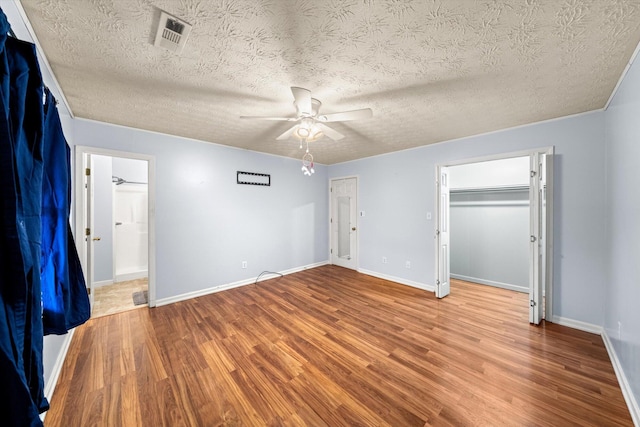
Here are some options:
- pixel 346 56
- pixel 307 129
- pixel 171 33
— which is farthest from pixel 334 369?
pixel 171 33

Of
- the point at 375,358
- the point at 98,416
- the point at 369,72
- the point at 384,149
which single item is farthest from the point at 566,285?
the point at 98,416

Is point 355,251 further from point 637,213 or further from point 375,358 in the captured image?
point 637,213

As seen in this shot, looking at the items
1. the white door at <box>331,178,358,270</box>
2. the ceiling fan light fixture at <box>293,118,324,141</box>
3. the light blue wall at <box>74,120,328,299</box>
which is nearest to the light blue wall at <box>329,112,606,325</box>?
the white door at <box>331,178,358,270</box>

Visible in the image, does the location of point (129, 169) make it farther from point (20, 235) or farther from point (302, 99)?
point (20, 235)

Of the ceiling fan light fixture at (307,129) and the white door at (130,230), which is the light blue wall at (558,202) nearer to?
the ceiling fan light fixture at (307,129)

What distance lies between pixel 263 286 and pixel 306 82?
10.7ft

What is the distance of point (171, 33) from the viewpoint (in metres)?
1.41

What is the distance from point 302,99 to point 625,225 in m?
2.73

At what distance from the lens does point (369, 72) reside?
1811 mm

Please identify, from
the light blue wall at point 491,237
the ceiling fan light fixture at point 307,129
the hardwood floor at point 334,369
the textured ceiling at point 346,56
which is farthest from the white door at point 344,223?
the ceiling fan light fixture at point 307,129

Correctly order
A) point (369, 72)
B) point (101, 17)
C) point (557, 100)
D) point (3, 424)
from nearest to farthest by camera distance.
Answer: point (3, 424) < point (101, 17) < point (369, 72) < point (557, 100)

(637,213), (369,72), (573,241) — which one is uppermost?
(369,72)

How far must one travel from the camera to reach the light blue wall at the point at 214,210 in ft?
10.8

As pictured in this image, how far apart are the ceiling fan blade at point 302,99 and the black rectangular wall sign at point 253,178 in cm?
235
